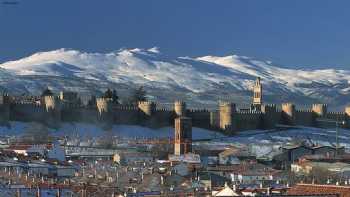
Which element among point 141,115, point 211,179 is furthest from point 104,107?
point 211,179

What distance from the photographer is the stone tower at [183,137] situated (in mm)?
67925

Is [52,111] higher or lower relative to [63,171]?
higher

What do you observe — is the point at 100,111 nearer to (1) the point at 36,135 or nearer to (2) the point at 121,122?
(2) the point at 121,122

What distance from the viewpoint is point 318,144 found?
77188mm

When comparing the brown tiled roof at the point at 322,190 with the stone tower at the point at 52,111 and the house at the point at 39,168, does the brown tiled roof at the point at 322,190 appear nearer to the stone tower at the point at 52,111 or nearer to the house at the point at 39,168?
the house at the point at 39,168

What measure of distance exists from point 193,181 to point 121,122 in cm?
4280

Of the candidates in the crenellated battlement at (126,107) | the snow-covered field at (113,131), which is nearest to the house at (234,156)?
the snow-covered field at (113,131)

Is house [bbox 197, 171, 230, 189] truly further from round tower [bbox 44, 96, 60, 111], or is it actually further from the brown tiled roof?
round tower [bbox 44, 96, 60, 111]

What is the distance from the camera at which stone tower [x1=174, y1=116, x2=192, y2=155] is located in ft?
223

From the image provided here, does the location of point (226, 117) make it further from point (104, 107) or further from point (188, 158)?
point (188, 158)

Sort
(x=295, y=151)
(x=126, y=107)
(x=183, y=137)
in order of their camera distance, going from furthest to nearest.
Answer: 1. (x=126, y=107)
2. (x=183, y=137)
3. (x=295, y=151)

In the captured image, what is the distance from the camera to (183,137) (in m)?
72.1

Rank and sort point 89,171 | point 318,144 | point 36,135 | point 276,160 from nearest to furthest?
point 89,171, point 276,160, point 36,135, point 318,144

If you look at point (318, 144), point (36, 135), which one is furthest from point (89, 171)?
point (318, 144)
